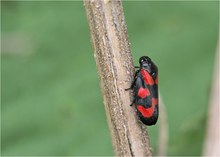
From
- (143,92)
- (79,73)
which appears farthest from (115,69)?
(79,73)

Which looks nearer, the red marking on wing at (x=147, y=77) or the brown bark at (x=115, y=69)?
the brown bark at (x=115, y=69)

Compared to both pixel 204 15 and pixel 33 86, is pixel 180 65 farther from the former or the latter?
pixel 33 86

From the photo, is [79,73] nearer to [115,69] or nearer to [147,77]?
[147,77]

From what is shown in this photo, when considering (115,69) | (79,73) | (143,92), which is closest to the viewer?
(115,69)

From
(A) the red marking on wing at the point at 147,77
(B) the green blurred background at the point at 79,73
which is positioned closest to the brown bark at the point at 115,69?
(A) the red marking on wing at the point at 147,77

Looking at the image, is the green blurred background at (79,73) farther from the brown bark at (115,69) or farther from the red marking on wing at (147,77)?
the brown bark at (115,69)
